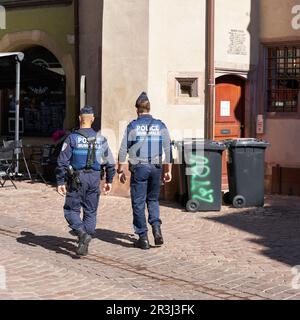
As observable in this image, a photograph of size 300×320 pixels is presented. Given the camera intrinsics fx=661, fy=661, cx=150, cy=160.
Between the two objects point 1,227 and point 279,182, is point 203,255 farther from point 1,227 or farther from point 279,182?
point 279,182

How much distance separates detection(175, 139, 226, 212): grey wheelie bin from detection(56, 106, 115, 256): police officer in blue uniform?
318 centimetres

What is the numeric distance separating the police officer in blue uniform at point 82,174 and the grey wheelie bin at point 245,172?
12.3 feet

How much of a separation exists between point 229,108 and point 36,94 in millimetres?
4878

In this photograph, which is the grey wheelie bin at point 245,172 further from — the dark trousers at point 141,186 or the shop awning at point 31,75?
the shop awning at point 31,75

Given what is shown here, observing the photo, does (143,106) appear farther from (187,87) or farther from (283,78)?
(283,78)

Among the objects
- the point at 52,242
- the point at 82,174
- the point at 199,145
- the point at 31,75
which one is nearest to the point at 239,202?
the point at 199,145

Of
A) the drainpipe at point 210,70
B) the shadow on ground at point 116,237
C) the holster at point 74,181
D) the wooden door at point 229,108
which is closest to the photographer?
the holster at point 74,181

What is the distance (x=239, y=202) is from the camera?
10.8 metres

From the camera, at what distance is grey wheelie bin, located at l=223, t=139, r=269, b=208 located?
10.7m

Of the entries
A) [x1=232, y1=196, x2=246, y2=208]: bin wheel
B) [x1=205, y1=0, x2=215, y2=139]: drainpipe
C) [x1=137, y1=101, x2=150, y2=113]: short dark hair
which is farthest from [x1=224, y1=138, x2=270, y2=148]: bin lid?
[x1=137, y1=101, x2=150, y2=113]: short dark hair

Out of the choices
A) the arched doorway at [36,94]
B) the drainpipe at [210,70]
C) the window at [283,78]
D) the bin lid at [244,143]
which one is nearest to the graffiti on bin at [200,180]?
→ the bin lid at [244,143]

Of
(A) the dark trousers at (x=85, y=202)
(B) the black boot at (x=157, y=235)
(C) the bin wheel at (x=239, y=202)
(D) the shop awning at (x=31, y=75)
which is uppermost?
(D) the shop awning at (x=31, y=75)

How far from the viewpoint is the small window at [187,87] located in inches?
478

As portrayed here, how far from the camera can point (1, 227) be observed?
364 inches
